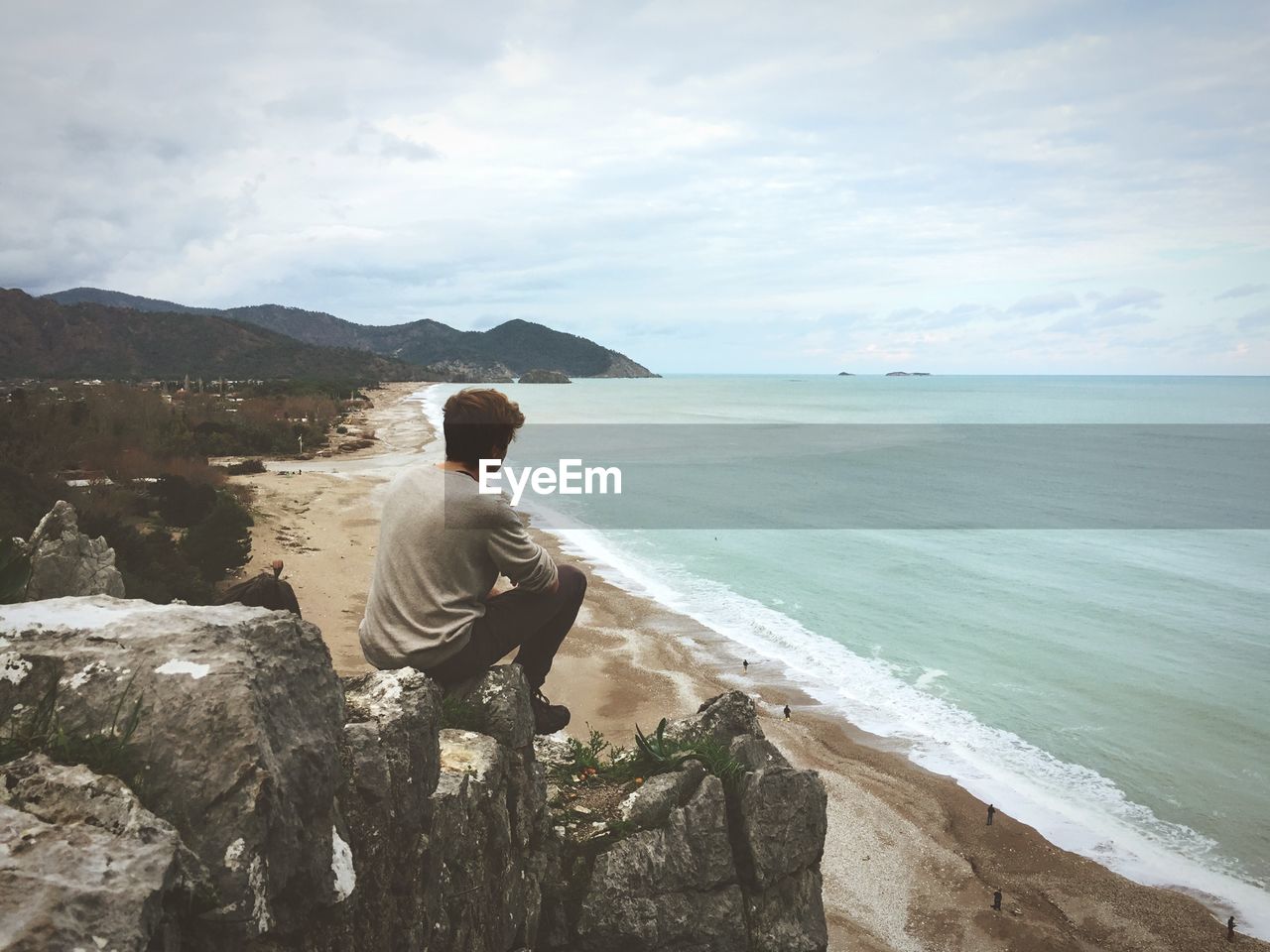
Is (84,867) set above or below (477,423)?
below

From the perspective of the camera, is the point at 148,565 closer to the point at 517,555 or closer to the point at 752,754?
the point at 752,754

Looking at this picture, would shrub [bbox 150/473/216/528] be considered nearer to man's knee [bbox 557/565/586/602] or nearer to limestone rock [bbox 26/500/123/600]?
limestone rock [bbox 26/500/123/600]

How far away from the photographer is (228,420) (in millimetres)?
47438

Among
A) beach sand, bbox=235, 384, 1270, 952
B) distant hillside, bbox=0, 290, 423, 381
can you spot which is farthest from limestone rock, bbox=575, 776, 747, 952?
distant hillside, bbox=0, 290, 423, 381

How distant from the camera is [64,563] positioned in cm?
921

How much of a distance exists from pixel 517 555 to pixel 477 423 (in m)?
0.73

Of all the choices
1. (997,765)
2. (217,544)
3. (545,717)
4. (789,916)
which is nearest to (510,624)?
(545,717)

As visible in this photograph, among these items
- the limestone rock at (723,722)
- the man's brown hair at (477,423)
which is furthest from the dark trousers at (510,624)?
the limestone rock at (723,722)

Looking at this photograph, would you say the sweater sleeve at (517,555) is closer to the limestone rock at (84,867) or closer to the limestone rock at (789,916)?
the limestone rock at (84,867)

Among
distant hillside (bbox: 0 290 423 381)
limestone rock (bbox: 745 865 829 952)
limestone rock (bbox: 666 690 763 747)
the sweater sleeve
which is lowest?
limestone rock (bbox: 745 865 829 952)

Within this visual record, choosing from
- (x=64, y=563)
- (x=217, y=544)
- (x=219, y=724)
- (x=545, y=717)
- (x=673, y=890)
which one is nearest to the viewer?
(x=219, y=724)

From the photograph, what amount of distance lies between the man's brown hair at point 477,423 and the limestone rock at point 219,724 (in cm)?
135

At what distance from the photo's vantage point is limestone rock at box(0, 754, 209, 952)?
2070 millimetres

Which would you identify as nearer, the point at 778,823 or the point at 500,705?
the point at 500,705
